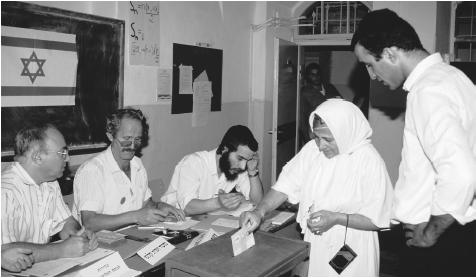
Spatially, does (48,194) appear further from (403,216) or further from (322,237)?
(403,216)

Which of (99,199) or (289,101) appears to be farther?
(289,101)

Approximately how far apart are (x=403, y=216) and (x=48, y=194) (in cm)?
170

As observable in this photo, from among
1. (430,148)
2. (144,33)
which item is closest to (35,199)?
(430,148)

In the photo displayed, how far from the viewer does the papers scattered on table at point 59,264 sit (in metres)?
1.87

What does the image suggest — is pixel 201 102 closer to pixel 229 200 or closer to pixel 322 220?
pixel 229 200

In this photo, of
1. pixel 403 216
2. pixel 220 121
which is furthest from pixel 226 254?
pixel 220 121

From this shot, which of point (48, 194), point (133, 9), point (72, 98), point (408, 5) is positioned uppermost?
point (408, 5)

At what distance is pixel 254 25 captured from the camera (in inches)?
222

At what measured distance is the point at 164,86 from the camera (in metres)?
4.16

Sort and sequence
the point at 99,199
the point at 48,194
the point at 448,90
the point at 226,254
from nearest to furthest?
the point at 448,90 → the point at 226,254 → the point at 48,194 → the point at 99,199

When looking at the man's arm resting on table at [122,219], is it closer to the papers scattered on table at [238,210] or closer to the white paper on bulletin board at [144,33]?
the papers scattered on table at [238,210]

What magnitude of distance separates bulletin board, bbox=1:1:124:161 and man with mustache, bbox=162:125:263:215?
769 mm

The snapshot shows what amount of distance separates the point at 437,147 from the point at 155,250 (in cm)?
127

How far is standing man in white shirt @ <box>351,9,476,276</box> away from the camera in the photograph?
1.57m
